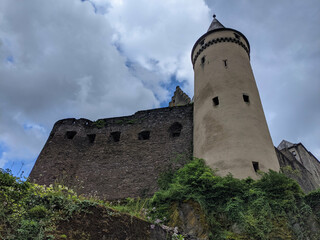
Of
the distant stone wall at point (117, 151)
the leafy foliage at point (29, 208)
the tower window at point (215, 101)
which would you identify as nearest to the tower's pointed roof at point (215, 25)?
the distant stone wall at point (117, 151)

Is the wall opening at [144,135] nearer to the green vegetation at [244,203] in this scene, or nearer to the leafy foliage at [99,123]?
the leafy foliage at [99,123]

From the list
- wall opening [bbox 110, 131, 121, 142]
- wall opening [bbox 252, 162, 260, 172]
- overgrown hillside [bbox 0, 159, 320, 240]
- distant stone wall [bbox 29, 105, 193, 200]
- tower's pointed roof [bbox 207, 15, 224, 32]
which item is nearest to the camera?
overgrown hillside [bbox 0, 159, 320, 240]

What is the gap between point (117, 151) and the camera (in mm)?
15789

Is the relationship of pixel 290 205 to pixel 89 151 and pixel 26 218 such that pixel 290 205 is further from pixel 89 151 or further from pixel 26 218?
pixel 89 151

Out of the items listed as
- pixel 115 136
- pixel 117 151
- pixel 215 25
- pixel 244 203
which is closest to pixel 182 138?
pixel 117 151

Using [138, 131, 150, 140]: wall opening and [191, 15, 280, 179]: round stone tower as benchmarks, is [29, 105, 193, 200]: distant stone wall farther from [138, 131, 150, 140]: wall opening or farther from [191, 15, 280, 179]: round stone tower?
[191, 15, 280, 179]: round stone tower

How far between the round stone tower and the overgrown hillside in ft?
3.25

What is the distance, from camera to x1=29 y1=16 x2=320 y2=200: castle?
11557 millimetres

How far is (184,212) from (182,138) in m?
6.15

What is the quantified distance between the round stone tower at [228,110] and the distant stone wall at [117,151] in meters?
1.98

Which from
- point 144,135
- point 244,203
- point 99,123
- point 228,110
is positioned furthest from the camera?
point 99,123

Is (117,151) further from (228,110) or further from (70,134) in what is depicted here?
(228,110)

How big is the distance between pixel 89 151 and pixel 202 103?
7.86m

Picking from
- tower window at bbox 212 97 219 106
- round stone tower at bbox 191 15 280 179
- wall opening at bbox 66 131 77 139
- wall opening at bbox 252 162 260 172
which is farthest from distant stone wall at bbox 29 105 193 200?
wall opening at bbox 252 162 260 172
